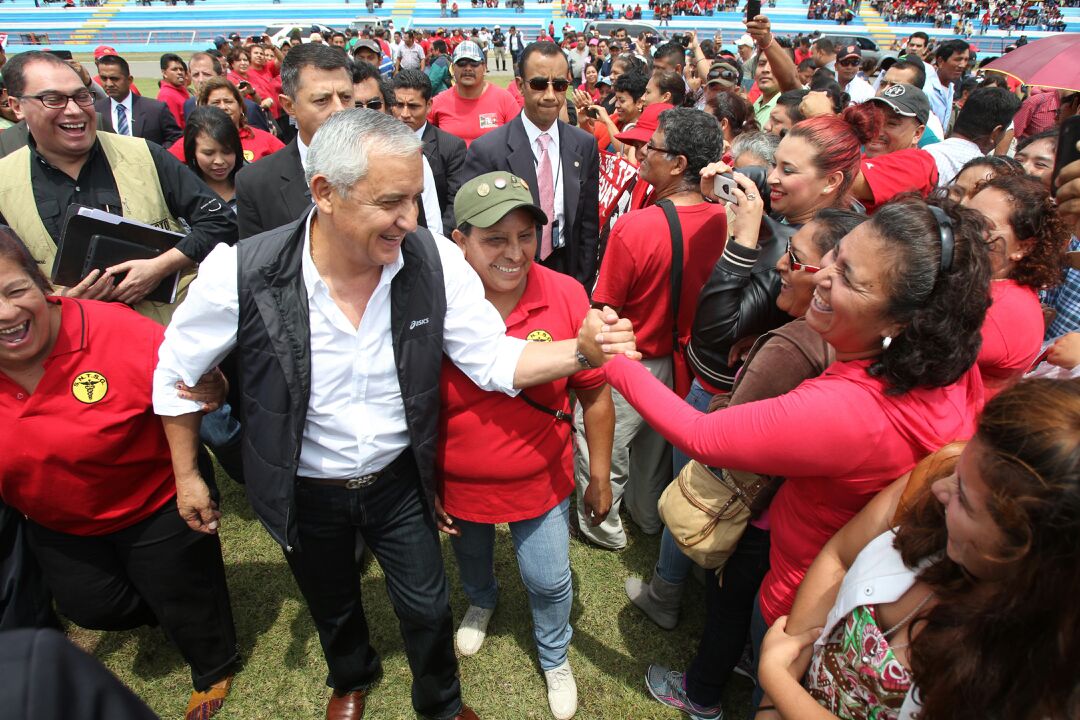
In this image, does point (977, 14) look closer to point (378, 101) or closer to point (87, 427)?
point (378, 101)

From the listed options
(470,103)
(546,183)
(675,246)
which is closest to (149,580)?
(675,246)

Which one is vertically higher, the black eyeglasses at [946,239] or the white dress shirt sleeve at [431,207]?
the black eyeglasses at [946,239]

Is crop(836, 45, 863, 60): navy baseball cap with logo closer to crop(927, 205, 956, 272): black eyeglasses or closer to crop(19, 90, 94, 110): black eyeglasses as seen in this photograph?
crop(927, 205, 956, 272): black eyeglasses

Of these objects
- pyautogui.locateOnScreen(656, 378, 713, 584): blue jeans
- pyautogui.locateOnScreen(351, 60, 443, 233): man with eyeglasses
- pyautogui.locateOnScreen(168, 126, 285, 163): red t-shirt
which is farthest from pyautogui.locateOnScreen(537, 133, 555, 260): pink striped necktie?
pyautogui.locateOnScreen(168, 126, 285, 163): red t-shirt

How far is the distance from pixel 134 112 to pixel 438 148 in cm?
357

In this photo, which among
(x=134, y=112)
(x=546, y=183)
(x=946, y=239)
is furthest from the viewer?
(x=134, y=112)

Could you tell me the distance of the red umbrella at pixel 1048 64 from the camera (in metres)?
4.17

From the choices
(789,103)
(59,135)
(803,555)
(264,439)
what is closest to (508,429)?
(264,439)

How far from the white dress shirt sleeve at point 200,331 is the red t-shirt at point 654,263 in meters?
1.72

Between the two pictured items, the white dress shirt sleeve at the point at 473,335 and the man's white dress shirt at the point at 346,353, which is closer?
the man's white dress shirt at the point at 346,353

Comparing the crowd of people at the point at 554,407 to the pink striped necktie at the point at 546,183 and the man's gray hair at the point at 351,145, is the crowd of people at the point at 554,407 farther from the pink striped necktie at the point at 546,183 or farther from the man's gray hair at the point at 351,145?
the pink striped necktie at the point at 546,183

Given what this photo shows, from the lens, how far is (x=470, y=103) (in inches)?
269

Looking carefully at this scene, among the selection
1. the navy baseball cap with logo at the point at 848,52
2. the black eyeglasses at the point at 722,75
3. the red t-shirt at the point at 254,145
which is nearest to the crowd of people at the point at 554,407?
the red t-shirt at the point at 254,145

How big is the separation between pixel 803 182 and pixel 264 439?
250 cm
